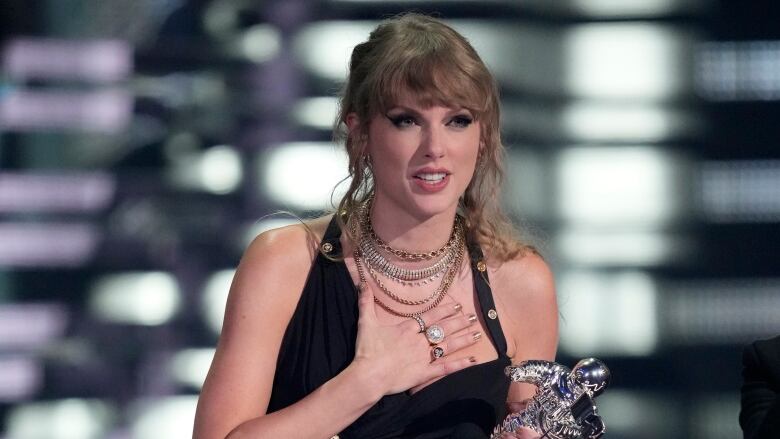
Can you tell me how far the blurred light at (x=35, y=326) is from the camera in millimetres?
3674

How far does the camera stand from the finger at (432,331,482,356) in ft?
6.93

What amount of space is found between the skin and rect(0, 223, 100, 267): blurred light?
1.65 metres

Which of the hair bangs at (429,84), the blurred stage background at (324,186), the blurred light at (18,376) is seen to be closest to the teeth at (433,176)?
the hair bangs at (429,84)

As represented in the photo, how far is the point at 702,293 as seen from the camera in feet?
12.0

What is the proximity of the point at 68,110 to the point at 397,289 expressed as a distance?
1862 millimetres

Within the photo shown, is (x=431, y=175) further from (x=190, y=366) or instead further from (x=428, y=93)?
(x=190, y=366)

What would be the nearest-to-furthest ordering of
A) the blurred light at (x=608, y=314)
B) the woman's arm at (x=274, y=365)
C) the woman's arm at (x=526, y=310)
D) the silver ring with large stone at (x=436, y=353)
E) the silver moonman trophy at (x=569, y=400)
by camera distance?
the silver moonman trophy at (x=569, y=400) → the woman's arm at (x=274, y=365) → the silver ring with large stone at (x=436, y=353) → the woman's arm at (x=526, y=310) → the blurred light at (x=608, y=314)

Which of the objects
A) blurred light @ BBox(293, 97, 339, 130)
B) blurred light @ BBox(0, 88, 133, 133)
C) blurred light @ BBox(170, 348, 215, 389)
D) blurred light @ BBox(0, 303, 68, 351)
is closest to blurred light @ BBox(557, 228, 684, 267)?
blurred light @ BBox(293, 97, 339, 130)

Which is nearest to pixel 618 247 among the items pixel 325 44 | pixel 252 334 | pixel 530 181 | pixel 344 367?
pixel 530 181

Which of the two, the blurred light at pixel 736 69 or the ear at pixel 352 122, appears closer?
the ear at pixel 352 122

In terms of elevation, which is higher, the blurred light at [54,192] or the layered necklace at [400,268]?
the blurred light at [54,192]

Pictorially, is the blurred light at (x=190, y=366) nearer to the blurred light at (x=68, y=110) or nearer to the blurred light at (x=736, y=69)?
the blurred light at (x=68, y=110)

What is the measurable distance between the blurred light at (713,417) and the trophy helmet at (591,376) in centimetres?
191

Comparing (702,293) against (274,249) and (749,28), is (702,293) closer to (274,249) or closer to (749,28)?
(749,28)
